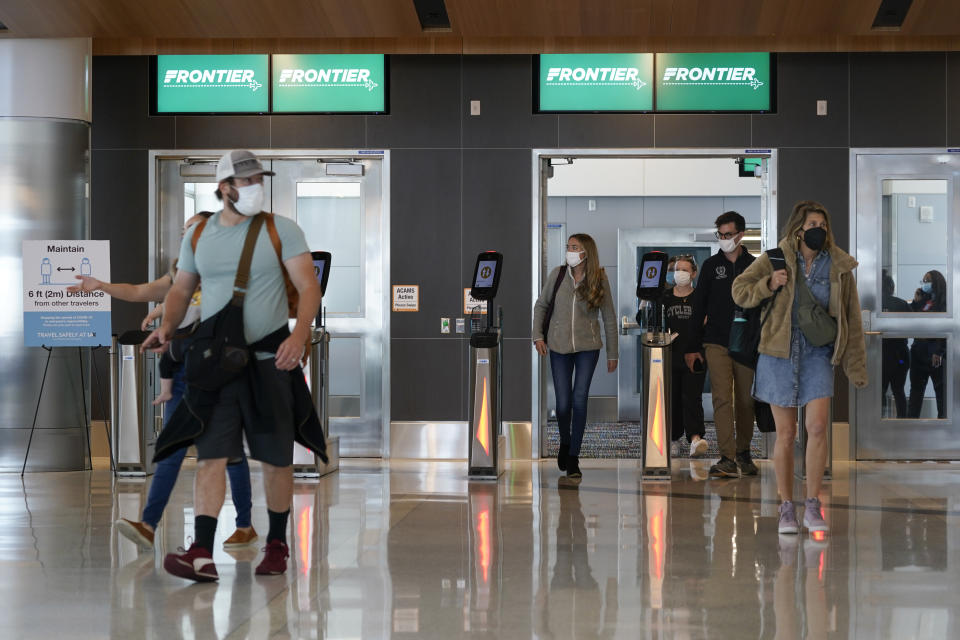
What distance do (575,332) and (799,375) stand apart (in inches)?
88.6

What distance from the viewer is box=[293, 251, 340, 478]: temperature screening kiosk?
7.42 meters

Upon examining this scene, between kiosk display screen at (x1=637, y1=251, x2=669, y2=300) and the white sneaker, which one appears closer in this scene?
kiosk display screen at (x1=637, y1=251, x2=669, y2=300)

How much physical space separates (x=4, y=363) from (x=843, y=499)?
5889 mm

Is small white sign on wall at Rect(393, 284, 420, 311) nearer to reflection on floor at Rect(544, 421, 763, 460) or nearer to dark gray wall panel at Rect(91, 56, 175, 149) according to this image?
reflection on floor at Rect(544, 421, 763, 460)

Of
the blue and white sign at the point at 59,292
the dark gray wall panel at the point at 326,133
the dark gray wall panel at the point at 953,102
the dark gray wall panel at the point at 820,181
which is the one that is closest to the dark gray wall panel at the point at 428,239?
the dark gray wall panel at the point at 326,133

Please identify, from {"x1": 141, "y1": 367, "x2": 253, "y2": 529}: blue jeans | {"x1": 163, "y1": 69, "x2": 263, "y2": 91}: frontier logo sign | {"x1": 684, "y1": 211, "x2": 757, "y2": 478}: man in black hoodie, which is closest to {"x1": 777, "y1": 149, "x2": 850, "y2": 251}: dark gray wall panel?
{"x1": 684, "y1": 211, "x2": 757, "y2": 478}: man in black hoodie

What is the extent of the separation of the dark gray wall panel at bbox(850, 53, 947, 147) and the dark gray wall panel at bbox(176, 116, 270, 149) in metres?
4.69

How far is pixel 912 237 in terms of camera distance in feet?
28.8

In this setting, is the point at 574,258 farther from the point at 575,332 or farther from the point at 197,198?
the point at 197,198

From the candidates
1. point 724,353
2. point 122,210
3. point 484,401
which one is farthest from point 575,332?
point 122,210

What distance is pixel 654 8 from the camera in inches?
309

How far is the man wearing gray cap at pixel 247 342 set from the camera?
4156 millimetres

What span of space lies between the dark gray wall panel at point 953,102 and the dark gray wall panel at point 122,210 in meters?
6.38

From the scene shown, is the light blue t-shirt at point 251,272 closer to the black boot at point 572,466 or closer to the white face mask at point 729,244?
the black boot at point 572,466
